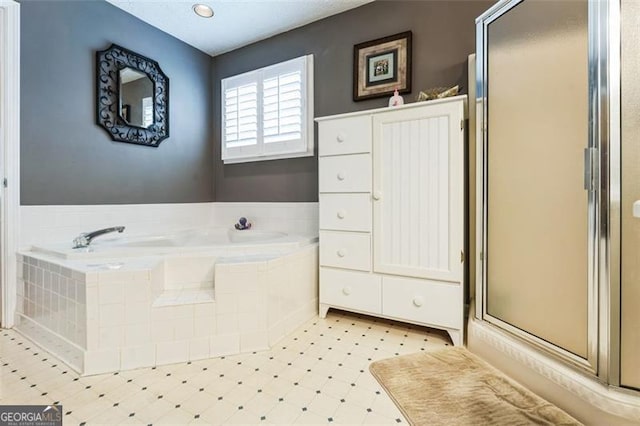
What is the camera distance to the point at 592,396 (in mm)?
940

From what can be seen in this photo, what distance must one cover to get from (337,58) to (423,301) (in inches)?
79.5

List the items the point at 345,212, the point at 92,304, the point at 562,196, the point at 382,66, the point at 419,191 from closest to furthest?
the point at 562,196
the point at 92,304
the point at 419,191
the point at 345,212
the point at 382,66

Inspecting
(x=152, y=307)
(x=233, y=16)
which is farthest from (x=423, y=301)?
(x=233, y=16)

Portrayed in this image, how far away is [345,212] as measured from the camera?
1.81 m

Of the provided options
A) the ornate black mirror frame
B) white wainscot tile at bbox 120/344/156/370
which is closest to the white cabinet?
white wainscot tile at bbox 120/344/156/370

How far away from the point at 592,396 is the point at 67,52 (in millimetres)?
3387

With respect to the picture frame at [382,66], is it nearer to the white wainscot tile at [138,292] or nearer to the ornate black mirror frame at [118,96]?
the ornate black mirror frame at [118,96]

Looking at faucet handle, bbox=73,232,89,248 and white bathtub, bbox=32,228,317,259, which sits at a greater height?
faucet handle, bbox=73,232,89,248

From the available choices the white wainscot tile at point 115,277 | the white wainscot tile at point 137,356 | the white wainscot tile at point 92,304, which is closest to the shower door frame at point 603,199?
the white wainscot tile at point 137,356

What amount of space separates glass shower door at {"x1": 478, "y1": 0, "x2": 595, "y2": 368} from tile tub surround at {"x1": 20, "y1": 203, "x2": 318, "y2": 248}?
139 centimetres

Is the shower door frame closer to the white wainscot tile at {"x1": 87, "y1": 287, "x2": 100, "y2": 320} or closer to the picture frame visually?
the picture frame

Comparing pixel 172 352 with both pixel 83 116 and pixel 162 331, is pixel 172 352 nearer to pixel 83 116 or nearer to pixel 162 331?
pixel 162 331

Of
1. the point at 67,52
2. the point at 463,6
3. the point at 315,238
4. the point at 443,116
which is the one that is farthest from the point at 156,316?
the point at 463,6

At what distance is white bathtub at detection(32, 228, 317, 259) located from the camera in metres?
1.60
